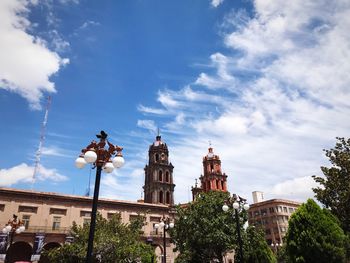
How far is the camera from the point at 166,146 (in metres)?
53.8

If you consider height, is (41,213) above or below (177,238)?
above

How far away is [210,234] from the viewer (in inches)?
1086

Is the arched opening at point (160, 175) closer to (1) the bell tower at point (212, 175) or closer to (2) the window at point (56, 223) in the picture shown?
(1) the bell tower at point (212, 175)

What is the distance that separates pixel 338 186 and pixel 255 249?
13.3m

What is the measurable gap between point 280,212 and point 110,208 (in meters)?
45.7

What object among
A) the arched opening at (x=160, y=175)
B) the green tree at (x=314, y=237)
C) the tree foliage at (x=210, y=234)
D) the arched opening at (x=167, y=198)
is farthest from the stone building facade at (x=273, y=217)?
the green tree at (x=314, y=237)

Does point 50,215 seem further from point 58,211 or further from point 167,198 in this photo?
point 167,198

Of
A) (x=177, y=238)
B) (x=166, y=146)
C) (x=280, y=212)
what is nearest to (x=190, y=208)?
(x=177, y=238)

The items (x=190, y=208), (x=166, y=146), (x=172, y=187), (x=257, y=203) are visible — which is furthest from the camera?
(x=257, y=203)

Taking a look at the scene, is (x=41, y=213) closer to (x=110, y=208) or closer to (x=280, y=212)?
(x=110, y=208)

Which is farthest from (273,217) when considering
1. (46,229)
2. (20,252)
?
(20,252)

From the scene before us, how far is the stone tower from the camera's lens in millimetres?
59031

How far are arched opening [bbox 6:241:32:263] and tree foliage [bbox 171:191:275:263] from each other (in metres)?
17.1

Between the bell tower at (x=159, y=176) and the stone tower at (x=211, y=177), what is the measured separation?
37.7ft
